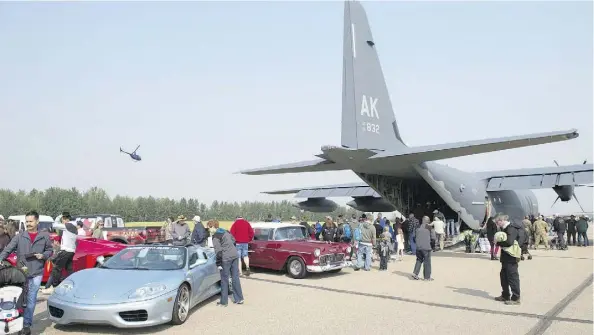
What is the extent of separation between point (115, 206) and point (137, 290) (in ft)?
277

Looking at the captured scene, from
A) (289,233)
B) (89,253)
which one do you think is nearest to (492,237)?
(289,233)

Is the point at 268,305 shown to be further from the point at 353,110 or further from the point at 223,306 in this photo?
the point at 353,110

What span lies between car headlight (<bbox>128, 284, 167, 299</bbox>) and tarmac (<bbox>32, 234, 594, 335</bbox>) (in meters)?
0.57

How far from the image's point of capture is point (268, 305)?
8.09 m

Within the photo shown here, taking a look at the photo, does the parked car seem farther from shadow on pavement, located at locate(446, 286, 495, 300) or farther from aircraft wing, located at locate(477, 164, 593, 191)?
aircraft wing, located at locate(477, 164, 593, 191)

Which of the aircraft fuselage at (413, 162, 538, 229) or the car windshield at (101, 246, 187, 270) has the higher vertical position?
the aircraft fuselage at (413, 162, 538, 229)

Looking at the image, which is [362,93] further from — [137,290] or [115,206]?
[115,206]

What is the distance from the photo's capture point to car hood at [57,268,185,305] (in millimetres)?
6039

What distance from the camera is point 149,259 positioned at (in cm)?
759

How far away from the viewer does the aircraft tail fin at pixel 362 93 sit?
15938 mm

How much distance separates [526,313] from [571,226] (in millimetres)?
18424

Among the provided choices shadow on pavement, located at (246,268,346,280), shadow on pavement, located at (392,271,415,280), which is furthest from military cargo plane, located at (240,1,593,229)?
shadow on pavement, located at (246,268,346,280)

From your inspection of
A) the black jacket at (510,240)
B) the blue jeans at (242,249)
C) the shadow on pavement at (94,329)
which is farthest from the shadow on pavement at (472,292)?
the shadow on pavement at (94,329)

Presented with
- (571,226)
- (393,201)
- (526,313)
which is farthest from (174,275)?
(571,226)
